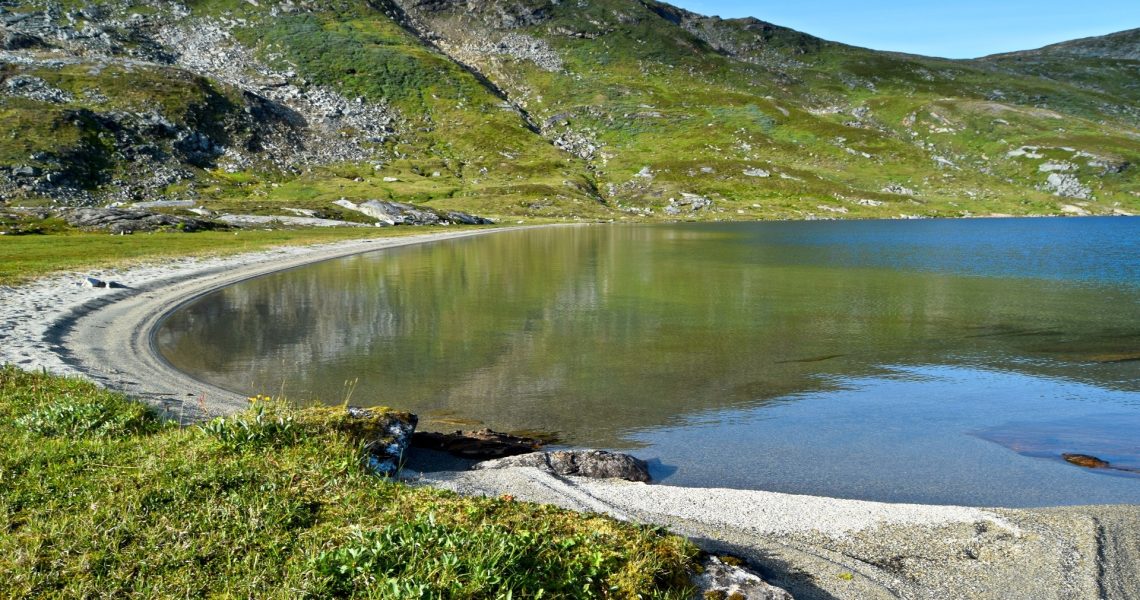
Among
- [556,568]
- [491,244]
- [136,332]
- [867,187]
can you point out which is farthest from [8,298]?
[867,187]

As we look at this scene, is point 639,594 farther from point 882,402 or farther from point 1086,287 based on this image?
point 1086,287

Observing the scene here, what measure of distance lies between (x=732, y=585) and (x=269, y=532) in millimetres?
4899

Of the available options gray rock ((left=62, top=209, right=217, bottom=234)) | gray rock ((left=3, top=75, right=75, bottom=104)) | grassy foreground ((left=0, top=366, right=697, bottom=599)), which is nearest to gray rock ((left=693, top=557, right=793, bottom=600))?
grassy foreground ((left=0, top=366, right=697, bottom=599))

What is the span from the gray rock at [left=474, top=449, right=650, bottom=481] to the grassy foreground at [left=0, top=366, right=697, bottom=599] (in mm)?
3707

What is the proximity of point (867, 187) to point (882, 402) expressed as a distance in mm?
188768

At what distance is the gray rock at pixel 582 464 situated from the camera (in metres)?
12.4

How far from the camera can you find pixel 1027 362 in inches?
951

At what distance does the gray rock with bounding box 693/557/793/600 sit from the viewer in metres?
7.10

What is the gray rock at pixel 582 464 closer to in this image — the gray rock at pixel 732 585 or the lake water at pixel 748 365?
the lake water at pixel 748 365

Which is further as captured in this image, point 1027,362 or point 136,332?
point 136,332

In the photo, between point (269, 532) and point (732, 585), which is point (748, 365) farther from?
point (269, 532)

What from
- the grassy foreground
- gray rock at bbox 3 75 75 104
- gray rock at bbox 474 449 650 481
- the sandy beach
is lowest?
gray rock at bbox 474 449 650 481

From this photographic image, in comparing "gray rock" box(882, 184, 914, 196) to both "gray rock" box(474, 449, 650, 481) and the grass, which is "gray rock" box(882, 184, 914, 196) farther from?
"gray rock" box(474, 449, 650, 481)

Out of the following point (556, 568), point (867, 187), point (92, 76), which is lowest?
point (556, 568)
